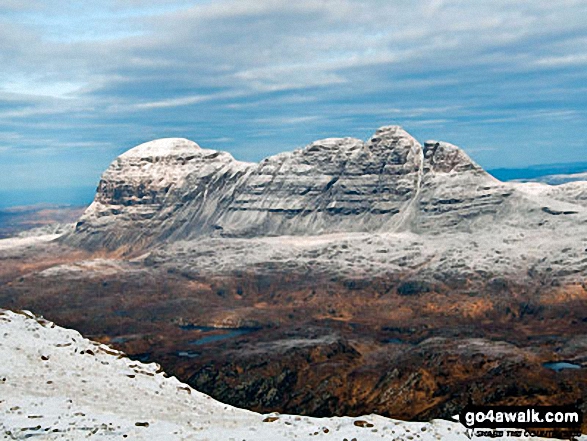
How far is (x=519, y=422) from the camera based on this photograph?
69750 mm

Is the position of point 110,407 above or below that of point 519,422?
above

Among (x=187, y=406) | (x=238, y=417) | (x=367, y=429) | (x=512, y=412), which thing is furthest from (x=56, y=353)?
(x=512, y=412)

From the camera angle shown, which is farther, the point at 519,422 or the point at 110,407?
the point at 519,422

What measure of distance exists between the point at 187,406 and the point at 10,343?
23.5 metres

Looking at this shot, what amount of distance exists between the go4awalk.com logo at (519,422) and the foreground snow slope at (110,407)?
2.38 m

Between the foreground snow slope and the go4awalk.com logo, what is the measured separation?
2.38 m

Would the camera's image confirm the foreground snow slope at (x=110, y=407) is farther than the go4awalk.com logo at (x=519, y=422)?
No

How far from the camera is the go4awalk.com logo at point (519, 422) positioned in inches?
2470

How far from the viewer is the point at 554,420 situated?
7269cm

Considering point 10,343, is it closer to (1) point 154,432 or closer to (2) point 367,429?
(1) point 154,432

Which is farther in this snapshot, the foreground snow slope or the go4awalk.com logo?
the go4awalk.com logo

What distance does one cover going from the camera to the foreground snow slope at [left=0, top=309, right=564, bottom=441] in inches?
2346

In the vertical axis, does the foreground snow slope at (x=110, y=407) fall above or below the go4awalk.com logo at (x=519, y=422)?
above

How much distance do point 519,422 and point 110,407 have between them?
3749 centimetres
